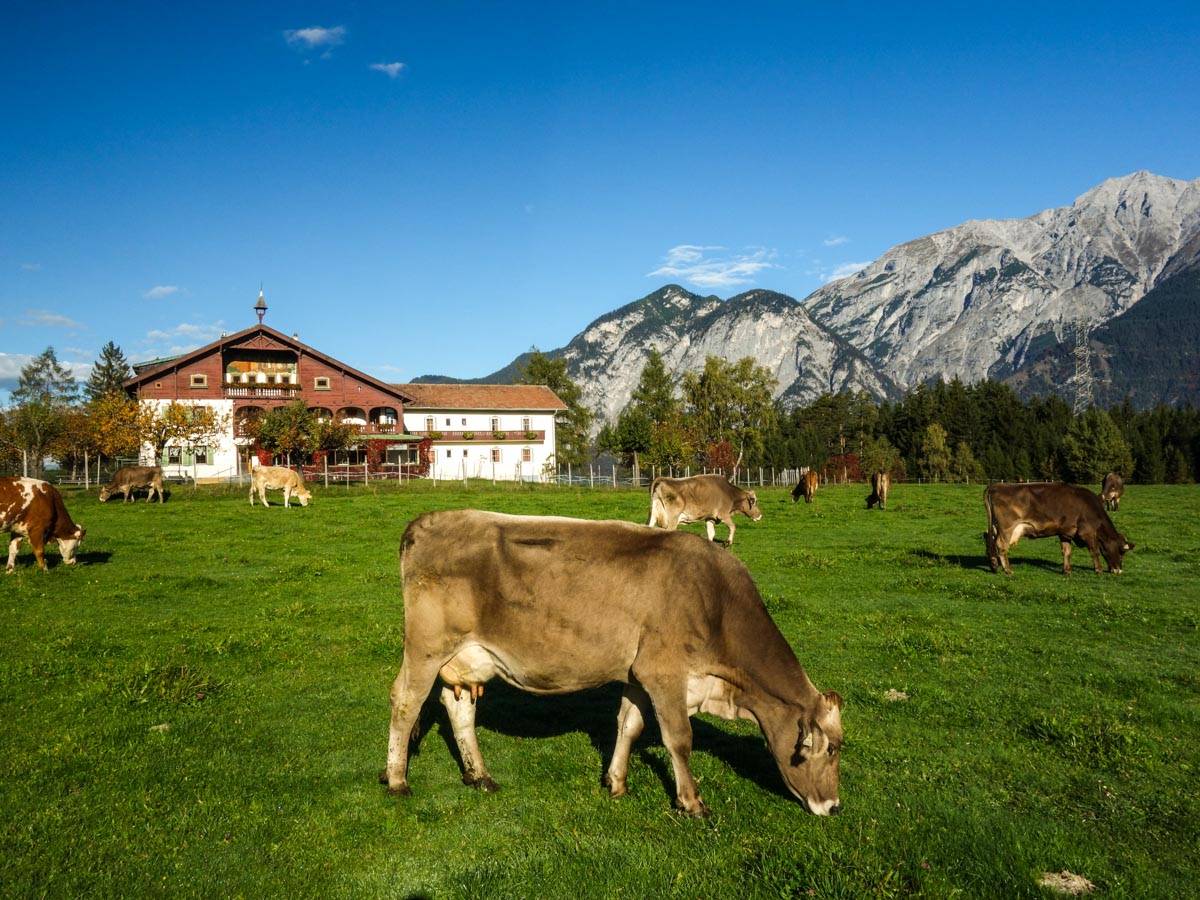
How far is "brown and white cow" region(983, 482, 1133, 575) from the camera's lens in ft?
55.6

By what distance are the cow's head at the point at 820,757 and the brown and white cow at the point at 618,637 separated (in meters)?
0.01

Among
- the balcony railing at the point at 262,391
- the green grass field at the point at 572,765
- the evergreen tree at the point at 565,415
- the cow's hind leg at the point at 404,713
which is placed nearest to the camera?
the green grass field at the point at 572,765

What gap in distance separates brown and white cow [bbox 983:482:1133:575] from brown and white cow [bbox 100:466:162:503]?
3642 cm

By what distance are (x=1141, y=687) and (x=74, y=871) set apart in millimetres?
11068

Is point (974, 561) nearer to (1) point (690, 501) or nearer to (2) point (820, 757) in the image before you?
(1) point (690, 501)

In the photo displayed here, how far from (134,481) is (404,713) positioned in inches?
1439

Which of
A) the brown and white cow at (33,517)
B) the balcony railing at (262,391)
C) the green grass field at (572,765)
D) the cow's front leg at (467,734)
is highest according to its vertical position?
the balcony railing at (262,391)

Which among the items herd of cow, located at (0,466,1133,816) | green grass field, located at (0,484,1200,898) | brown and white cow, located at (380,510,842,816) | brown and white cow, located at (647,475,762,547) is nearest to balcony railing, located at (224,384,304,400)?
brown and white cow, located at (647,475,762,547)

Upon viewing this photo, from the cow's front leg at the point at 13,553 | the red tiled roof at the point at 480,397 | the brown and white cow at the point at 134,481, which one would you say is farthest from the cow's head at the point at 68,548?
the red tiled roof at the point at 480,397

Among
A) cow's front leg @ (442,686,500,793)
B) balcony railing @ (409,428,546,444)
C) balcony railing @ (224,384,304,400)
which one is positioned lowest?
cow's front leg @ (442,686,500,793)

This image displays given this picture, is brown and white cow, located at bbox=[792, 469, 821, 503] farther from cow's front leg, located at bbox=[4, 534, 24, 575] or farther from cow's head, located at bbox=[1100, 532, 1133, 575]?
cow's front leg, located at bbox=[4, 534, 24, 575]

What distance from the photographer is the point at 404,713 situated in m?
6.54

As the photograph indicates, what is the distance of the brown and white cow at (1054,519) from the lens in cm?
1695

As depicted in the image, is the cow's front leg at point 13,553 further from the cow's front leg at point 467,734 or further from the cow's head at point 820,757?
the cow's head at point 820,757
